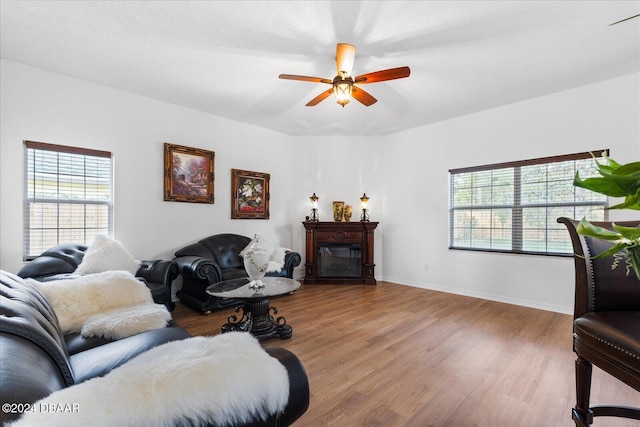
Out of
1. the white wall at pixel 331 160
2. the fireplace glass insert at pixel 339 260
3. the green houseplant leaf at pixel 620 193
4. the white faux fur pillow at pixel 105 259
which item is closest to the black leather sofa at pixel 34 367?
the green houseplant leaf at pixel 620 193

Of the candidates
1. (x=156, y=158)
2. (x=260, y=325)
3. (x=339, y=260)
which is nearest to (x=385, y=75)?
(x=260, y=325)

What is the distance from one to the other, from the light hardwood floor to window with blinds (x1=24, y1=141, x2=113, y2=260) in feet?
5.17

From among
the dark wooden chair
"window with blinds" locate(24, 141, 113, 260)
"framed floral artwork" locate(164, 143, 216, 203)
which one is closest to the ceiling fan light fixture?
the dark wooden chair

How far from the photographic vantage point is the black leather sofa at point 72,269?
267 centimetres

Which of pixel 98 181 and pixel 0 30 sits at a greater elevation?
pixel 0 30

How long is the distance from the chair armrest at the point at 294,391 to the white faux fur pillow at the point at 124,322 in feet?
4.36

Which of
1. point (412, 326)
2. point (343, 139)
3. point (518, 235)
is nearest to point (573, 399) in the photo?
point (412, 326)

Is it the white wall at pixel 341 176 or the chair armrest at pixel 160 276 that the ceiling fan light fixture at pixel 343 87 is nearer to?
the chair armrest at pixel 160 276

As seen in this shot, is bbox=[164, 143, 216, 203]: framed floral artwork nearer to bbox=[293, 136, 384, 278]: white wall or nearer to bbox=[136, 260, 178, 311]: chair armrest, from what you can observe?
bbox=[136, 260, 178, 311]: chair armrest

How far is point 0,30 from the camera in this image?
2.53 meters

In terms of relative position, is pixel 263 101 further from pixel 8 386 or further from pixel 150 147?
pixel 8 386

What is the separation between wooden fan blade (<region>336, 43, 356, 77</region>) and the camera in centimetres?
254

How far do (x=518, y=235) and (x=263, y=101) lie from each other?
4.12 metres

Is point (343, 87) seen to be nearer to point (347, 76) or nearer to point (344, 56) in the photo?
point (347, 76)
